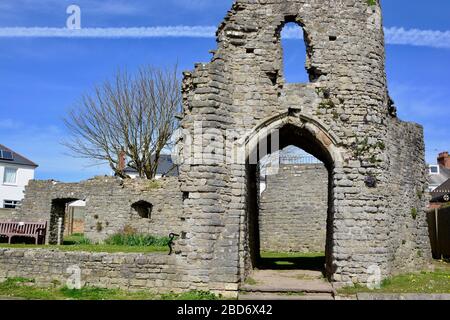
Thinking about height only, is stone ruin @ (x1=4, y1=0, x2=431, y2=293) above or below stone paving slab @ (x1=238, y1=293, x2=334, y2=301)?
above

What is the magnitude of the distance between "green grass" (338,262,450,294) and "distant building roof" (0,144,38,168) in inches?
1575

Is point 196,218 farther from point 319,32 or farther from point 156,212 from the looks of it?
point 156,212

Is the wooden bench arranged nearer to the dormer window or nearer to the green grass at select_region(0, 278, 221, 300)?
the green grass at select_region(0, 278, 221, 300)

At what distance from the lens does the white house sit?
42594 millimetres

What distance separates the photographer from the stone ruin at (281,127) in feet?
33.6

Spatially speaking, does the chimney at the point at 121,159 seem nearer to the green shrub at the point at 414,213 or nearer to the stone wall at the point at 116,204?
the stone wall at the point at 116,204

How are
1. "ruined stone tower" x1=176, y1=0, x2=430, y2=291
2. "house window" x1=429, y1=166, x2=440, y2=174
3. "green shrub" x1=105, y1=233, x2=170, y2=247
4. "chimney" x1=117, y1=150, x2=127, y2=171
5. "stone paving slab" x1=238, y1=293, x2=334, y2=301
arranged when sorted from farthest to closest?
1. "house window" x1=429, y1=166, x2=440, y2=174
2. "chimney" x1=117, y1=150, x2=127, y2=171
3. "green shrub" x1=105, y1=233, x2=170, y2=247
4. "ruined stone tower" x1=176, y1=0, x2=430, y2=291
5. "stone paving slab" x1=238, y1=293, x2=334, y2=301

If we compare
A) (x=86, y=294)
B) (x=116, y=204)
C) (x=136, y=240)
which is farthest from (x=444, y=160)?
(x=86, y=294)

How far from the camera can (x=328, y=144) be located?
428 inches

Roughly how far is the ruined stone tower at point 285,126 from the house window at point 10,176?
3747cm

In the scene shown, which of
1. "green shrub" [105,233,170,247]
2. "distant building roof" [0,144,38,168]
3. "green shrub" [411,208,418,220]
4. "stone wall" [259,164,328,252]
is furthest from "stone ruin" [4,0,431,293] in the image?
"distant building roof" [0,144,38,168]

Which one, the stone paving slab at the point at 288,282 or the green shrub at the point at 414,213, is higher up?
the green shrub at the point at 414,213

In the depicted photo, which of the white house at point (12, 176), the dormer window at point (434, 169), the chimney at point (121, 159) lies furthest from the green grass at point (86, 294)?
the dormer window at point (434, 169)


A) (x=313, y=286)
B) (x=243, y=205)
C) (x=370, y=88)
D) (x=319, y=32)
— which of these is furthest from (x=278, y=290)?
(x=319, y=32)
